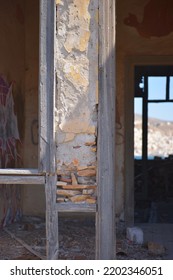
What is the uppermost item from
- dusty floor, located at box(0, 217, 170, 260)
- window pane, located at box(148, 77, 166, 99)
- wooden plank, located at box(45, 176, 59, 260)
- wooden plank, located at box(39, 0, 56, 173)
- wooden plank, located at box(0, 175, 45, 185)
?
window pane, located at box(148, 77, 166, 99)

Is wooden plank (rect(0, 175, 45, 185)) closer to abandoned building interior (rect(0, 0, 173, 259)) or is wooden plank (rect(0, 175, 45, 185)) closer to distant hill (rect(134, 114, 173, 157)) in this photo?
abandoned building interior (rect(0, 0, 173, 259))

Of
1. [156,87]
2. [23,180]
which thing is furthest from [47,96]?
[156,87]

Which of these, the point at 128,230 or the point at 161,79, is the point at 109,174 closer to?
the point at 128,230

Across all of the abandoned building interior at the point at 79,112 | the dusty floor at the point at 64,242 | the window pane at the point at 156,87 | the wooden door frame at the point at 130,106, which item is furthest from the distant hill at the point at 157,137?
the dusty floor at the point at 64,242

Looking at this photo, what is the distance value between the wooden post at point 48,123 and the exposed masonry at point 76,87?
7 centimetres

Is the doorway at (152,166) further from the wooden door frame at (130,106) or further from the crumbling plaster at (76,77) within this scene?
the crumbling plaster at (76,77)

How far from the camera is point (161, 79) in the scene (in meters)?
12.7

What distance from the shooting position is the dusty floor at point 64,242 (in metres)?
6.08

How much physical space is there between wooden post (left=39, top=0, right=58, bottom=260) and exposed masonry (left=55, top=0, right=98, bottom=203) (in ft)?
0.22

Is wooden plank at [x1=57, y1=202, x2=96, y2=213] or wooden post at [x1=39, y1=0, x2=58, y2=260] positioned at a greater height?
wooden post at [x1=39, y1=0, x2=58, y2=260]

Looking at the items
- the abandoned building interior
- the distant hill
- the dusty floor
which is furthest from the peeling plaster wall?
the distant hill

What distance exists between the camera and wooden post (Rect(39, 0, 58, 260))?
506 centimetres

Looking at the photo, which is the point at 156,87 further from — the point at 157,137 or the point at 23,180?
the point at 157,137

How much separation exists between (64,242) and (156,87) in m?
7.30
